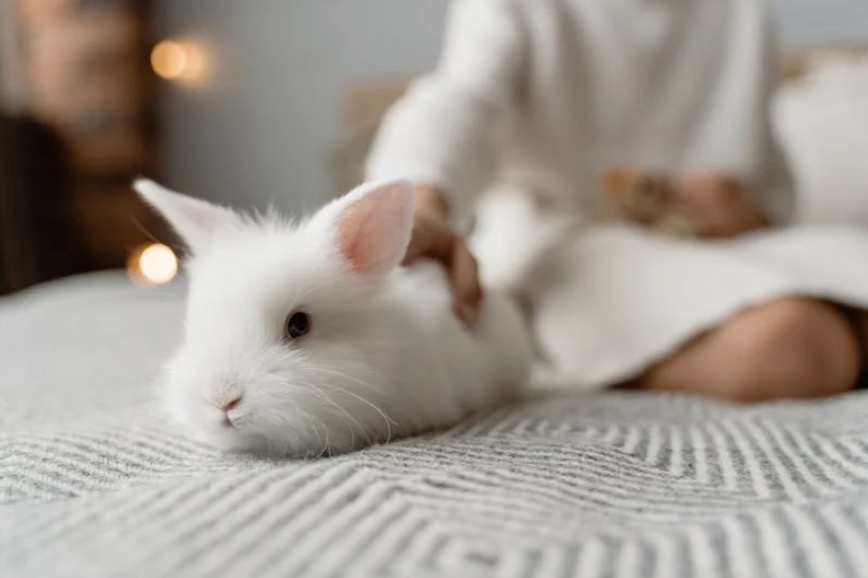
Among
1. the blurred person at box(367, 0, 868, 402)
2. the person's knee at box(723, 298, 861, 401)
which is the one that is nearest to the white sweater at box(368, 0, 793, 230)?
the blurred person at box(367, 0, 868, 402)

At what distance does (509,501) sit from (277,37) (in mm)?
2117

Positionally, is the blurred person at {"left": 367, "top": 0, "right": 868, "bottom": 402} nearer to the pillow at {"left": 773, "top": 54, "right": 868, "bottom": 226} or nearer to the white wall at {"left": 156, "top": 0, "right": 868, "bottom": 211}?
the pillow at {"left": 773, "top": 54, "right": 868, "bottom": 226}

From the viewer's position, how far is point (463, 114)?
1044 millimetres

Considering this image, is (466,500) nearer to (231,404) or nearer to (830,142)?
(231,404)

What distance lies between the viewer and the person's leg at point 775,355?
0.92 metres

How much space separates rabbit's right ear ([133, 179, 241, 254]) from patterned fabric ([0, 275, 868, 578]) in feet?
0.49

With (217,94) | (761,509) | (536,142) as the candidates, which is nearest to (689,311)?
(536,142)

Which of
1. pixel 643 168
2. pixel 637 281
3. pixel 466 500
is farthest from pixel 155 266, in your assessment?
pixel 466 500

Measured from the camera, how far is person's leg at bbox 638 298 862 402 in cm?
92

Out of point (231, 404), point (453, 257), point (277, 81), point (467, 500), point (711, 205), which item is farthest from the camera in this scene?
point (277, 81)

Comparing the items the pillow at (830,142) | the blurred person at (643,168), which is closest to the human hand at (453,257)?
the blurred person at (643,168)

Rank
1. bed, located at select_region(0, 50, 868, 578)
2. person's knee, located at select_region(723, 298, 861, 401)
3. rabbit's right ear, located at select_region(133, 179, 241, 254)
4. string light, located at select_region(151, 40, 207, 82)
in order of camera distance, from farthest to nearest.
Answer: string light, located at select_region(151, 40, 207, 82)
person's knee, located at select_region(723, 298, 861, 401)
rabbit's right ear, located at select_region(133, 179, 241, 254)
bed, located at select_region(0, 50, 868, 578)

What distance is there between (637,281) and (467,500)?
647mm

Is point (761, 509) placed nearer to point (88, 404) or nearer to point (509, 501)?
point (509, 501)
